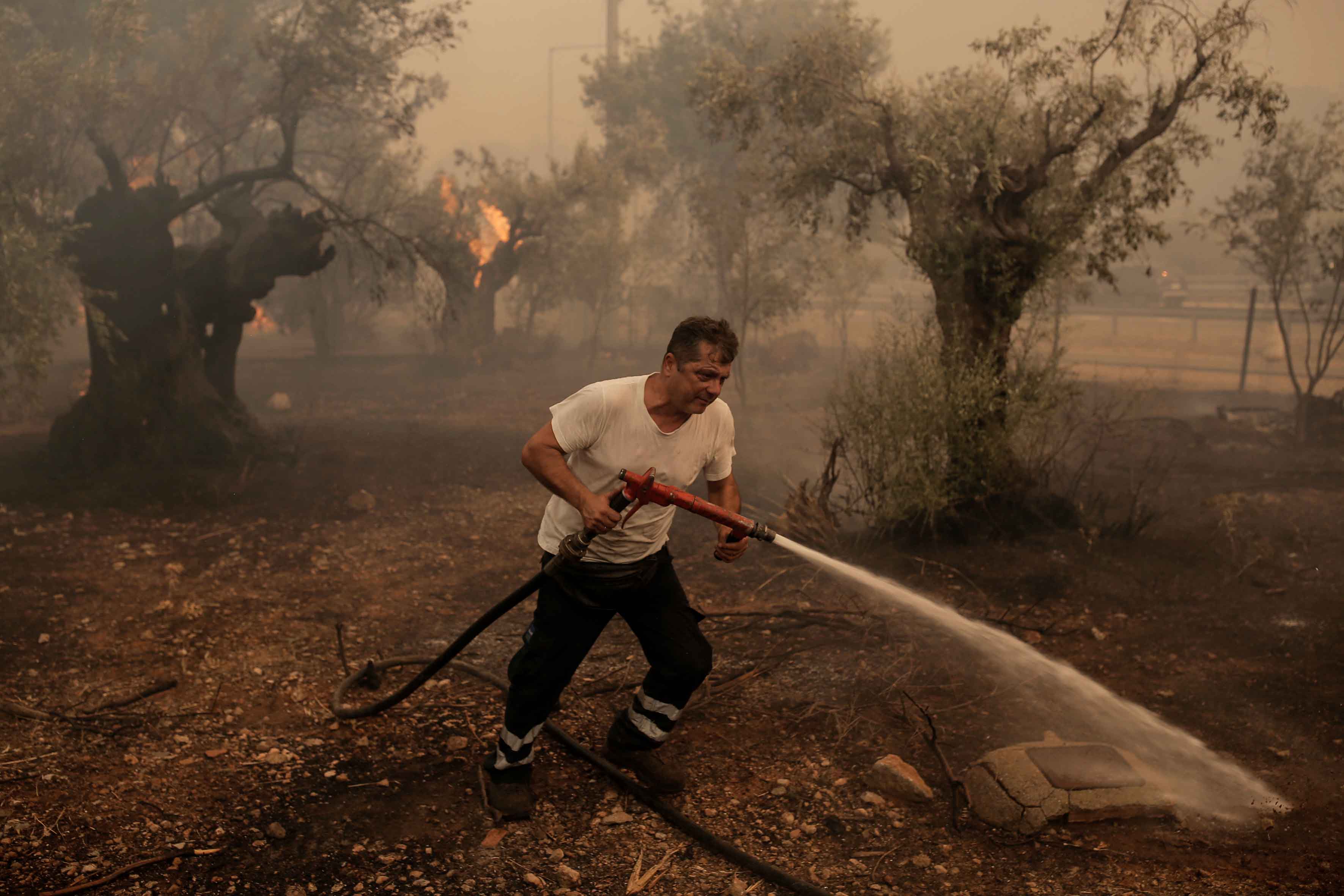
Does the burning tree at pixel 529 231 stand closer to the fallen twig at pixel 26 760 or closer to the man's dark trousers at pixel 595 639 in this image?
the fallen twig at pixel 26 760

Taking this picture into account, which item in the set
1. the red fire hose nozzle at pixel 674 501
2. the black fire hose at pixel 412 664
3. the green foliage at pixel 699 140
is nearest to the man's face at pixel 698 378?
the red fire hose nozzle at pixel 674 501

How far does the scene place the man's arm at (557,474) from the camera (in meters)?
3.62

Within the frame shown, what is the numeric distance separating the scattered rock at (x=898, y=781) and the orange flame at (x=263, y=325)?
24320 millimetres

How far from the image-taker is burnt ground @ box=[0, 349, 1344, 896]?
151 inches

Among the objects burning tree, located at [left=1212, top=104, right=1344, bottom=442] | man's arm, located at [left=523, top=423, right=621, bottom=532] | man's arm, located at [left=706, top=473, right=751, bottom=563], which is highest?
burning tree, located at [left=1212, top=104, right=1344, bottom=442]

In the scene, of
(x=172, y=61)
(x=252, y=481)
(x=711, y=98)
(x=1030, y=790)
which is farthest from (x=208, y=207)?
(x=1030, y=790)

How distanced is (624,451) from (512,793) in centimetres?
158

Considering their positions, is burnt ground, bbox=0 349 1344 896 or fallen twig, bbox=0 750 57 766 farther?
fallen twig, bbox=0 750 57 766

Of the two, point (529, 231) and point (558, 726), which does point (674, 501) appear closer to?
point (558, 726)

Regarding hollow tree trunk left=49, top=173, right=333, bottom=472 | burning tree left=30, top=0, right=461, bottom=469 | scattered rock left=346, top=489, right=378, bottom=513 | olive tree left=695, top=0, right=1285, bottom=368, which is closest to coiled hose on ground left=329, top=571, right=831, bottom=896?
scattered rock left=346, top=489, right=378, bottom=513

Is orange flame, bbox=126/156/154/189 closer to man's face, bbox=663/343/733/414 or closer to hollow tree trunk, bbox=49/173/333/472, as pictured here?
hollow tree trunk, bbox=49/173/333/472

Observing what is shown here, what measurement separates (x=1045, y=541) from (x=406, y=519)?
247 inches

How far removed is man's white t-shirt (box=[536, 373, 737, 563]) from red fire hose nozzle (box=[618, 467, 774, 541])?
13 centimetres

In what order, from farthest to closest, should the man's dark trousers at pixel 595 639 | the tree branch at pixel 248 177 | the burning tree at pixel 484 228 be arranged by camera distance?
the burning tree at pixel 484 228 → the tree branch at pixel 248 177 → the man's dark trousers at pixel 595 639
